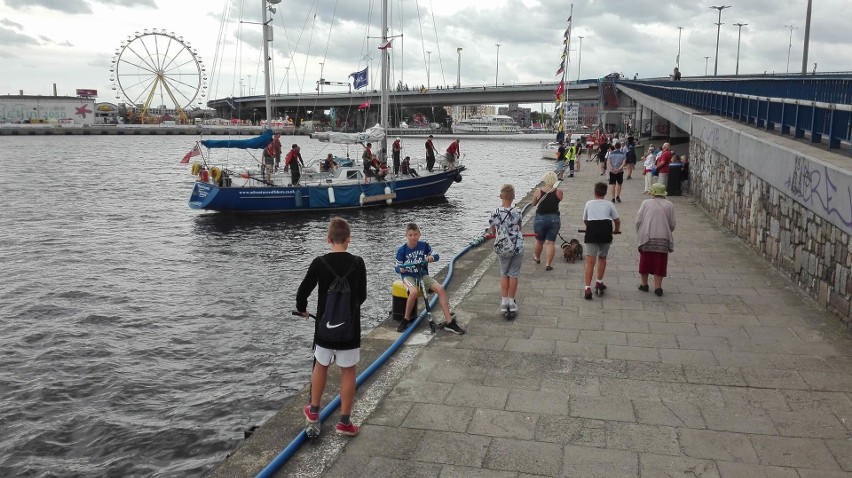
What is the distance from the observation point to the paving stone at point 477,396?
6.00m

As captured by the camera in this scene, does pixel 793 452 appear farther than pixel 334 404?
No

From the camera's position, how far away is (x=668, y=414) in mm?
5750

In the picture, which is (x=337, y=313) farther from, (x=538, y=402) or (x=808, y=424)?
(x=808, y=424)

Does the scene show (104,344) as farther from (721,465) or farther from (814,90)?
(814,90)

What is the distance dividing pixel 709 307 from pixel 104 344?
9.44 m

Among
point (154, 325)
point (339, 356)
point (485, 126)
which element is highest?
point (485, 126)

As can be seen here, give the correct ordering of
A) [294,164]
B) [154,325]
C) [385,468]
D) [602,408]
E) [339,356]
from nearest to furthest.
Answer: [385,468]
[339,356]
[602,408]
[154,325]
[294,164]

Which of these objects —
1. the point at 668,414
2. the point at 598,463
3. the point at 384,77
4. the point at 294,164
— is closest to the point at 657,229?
the point at 668,414

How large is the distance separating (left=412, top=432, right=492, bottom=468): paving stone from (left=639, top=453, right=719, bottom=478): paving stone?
3.84ft

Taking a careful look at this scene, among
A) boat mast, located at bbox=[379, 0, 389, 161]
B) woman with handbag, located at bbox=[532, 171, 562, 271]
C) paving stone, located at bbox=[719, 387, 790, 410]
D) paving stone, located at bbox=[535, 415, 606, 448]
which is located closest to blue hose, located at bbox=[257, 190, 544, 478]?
paving stone, located at bbox=[535, 415, 606, 448]

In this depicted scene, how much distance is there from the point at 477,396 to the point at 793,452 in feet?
8.39

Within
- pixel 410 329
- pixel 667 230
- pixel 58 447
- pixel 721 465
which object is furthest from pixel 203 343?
pixel 721 465

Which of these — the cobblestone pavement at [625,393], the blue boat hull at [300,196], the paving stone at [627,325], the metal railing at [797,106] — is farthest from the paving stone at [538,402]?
the blue boat hull at [300,196]

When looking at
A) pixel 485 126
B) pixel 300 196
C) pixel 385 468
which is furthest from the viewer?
pixel 485 126
